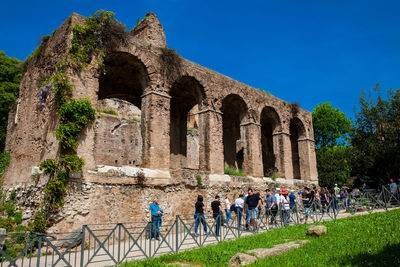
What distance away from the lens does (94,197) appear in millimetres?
9086

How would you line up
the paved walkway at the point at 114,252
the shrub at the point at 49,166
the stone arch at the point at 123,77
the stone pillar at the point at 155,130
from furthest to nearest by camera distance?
1. the stone arch at the point at 123,77
2. the stone pillar at the point at 155,130
3. the shrub at the point at 49,166
4. the paved walkway at the point at 114,252

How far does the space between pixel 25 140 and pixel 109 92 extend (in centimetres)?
506

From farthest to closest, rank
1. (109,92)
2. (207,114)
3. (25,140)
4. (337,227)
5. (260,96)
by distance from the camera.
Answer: (260,96), (109,92), (207,114), (25,140), (337,227)

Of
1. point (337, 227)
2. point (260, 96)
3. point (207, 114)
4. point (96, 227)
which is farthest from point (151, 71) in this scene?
point (337, 227)

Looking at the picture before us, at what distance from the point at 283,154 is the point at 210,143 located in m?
5.78

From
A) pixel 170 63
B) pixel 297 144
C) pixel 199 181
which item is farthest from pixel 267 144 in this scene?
pixel 170 63

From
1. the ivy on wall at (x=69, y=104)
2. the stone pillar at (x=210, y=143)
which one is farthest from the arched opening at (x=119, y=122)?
the stone pillar at (x=210, y=143)

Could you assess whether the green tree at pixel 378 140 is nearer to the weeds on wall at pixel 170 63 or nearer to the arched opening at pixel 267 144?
the arched opening at pixel 267 144

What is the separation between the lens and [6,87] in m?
22.4

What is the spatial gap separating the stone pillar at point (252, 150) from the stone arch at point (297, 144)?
16.0ft

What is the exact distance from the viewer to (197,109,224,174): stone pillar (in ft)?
43.2

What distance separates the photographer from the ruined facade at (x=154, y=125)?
32.7 feet

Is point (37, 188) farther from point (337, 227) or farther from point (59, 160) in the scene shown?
point (337, 227)

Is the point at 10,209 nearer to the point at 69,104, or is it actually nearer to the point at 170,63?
the point at 69,104
